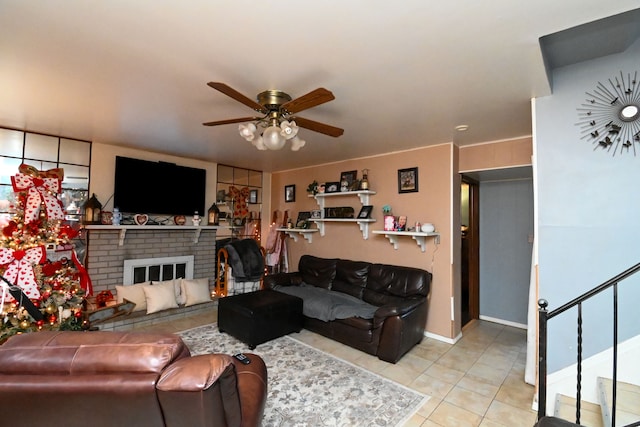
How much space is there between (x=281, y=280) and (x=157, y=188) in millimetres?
2300

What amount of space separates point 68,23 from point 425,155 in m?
3.54

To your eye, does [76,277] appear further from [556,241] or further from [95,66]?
[556,241]

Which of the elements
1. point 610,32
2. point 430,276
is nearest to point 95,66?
point 610,32

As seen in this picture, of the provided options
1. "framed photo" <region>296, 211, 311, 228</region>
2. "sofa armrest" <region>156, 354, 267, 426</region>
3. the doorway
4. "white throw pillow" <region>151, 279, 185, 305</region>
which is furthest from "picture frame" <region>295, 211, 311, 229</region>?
"sofa armrest" <region>156, 354, 267, 426</region>

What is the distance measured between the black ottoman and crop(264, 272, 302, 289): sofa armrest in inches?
21.0

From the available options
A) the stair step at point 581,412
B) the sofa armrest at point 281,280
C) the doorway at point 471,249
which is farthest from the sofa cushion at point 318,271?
the stair step at point 581,412

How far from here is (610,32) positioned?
1.74 metres

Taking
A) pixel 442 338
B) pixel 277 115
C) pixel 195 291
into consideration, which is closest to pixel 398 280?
pixel 442 338

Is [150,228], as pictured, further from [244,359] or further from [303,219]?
[244,359]

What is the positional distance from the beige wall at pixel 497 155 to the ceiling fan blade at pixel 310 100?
→ 2550 millimetres

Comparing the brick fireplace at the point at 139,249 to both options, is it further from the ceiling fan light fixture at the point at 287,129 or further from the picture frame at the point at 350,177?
the ceiling fan light fixture at the point at 287,129

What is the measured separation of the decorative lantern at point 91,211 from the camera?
370 cm

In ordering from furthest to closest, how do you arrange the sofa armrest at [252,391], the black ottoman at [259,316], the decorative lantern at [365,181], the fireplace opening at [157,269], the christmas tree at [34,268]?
the decorative lantern at [365,181] → the fireplace opening at [157,269] → the black ottoman at [259,316] → the christmas tree at [34,268] → the sofa armrest at [252,391]

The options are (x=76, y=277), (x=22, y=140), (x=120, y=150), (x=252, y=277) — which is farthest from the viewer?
(x=252, y=277)
